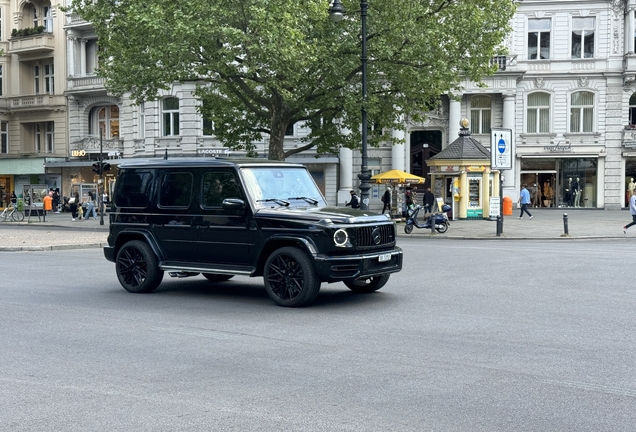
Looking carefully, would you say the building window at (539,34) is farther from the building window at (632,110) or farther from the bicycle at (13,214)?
the bicycle at (13,214)

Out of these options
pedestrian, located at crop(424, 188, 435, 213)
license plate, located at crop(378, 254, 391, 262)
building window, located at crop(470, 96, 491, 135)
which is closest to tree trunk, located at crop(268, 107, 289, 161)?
pedestrian, located at crop(424, 188, 435, 213)

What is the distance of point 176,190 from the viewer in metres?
11.9

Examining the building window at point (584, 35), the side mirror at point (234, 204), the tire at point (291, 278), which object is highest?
the building window at point (584, 35)

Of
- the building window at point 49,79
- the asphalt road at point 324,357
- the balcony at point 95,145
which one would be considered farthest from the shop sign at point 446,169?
the building window at point 49,79

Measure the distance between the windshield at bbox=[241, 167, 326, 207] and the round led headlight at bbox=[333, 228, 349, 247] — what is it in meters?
1.25

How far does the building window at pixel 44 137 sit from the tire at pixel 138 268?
42392mm

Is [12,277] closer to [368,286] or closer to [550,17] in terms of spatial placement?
[368,286]

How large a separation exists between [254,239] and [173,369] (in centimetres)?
406

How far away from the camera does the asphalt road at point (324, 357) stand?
5570 mm

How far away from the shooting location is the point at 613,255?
1814 centimetres

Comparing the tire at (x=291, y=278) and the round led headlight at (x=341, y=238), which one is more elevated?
the round led headlight at (x=341, y=238)

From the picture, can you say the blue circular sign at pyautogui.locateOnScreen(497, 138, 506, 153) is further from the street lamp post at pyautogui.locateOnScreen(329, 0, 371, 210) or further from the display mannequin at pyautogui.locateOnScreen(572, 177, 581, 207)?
the display mannequin at pyautogui.locateOnScreen(572, 177, 581, 207)

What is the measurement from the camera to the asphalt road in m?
5.57

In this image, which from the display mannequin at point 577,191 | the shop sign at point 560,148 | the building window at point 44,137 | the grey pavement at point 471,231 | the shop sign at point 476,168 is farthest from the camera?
the building window at point 44,137
